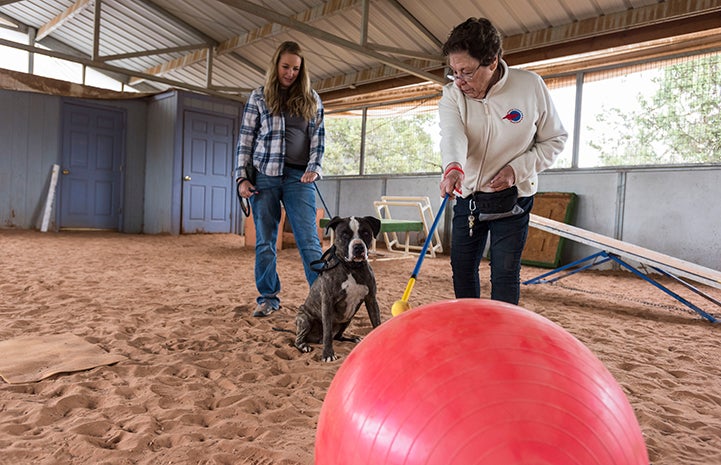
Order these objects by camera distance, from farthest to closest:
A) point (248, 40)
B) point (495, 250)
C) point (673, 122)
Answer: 1. point (248, 40)
2. point (673, 122)
3. point (495, 250)

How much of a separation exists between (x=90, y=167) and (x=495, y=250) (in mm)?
11840

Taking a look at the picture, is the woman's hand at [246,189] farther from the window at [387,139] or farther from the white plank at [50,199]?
the white plank at [50,199]

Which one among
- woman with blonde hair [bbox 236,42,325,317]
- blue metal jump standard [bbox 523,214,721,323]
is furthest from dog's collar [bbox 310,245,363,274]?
blue metal jump standard [bbox 523,214,721,323]

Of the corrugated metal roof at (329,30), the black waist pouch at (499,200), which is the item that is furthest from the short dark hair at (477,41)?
the corrugated metal roof at (329,30)

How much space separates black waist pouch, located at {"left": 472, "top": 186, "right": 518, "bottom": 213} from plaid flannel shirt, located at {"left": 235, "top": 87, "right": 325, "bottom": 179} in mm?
1355

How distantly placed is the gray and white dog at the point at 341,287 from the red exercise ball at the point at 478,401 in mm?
1704

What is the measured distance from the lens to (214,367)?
8.00ft

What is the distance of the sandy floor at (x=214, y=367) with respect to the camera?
1.64 m

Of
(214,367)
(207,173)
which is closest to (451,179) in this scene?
(214,367)

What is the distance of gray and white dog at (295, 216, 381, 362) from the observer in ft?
8.71

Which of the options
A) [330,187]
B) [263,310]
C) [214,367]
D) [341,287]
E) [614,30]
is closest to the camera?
[214,367]

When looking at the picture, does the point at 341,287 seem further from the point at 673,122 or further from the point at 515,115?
the point at 673,122

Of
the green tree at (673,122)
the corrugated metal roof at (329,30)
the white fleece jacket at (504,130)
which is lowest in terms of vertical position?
the white fleece jacket at (504,130)

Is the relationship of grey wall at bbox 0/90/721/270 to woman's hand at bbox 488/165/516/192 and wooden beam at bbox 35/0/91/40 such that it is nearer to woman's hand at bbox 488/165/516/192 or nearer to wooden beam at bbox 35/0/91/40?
wooden beam at bbox 35/0/91/40
